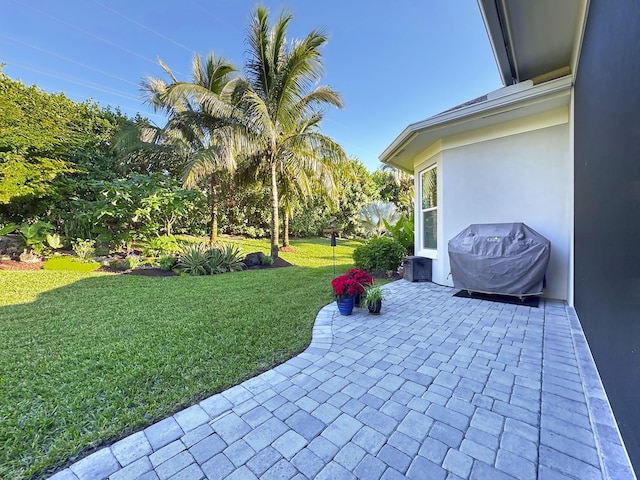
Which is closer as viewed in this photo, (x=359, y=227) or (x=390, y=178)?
(x=359, y=227)

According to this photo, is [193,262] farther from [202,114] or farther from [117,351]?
[202,114]

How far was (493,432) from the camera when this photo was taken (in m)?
1.74

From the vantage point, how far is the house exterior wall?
1.51m

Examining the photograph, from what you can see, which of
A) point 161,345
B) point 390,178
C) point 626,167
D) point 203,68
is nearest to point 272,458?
point 161,345

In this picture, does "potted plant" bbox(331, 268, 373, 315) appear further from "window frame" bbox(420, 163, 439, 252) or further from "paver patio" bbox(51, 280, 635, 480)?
"window frame" bbox(420, 163, 439, 252)

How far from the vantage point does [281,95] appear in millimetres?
9156

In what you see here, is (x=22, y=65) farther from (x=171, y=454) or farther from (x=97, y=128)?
(x=171, y=454)

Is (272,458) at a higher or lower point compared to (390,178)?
lower

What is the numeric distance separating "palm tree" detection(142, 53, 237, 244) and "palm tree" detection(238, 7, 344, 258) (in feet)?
2.95

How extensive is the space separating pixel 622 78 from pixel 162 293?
259 inches

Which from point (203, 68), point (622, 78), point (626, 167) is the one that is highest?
point (203, 68)

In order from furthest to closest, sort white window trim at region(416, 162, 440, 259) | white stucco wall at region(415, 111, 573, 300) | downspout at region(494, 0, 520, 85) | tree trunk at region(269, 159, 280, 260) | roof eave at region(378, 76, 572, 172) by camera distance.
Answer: tree trunk at region(269, 159, 280, 260), white window trim at region(416, 162, 440, 259), white stucco wall at region(415, 111, 573, 300), roof eave at region(378, 76, 572, 172), downspout at region(494, 0, 520, 85)

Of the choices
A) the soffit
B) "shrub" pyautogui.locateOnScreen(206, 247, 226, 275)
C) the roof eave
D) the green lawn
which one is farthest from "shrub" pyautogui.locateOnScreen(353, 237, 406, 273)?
the soffit

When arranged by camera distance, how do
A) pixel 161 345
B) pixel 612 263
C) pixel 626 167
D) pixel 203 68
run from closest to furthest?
pixel 626 167, pixel 612 263, pixel 161 345, pixel 203 68
